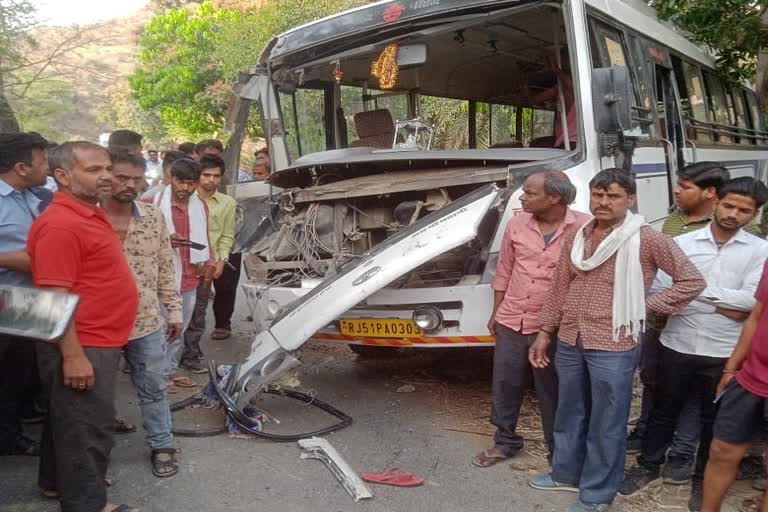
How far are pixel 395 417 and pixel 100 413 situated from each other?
205cm

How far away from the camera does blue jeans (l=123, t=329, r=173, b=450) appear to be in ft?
11.0

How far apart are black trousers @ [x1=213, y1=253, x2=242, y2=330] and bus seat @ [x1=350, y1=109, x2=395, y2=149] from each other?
155cm

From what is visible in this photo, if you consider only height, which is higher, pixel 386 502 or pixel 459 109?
pixel 459 109

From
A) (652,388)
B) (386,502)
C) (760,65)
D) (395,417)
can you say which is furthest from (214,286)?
(760,65)

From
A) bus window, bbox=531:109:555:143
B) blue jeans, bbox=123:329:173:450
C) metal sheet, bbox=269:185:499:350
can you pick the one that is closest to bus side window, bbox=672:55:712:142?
bus window, bbox=531:109:555:143

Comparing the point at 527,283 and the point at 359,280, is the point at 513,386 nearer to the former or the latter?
the point at 527,283

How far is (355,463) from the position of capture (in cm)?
371

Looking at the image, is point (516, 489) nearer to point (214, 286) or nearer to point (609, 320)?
point (609, 320)

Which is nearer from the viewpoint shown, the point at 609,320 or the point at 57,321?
the point at 57,321

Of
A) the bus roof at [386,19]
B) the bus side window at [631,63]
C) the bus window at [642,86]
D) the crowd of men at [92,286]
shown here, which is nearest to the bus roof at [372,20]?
the bus roof at [386,19]

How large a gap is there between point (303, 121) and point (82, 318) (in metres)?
3.55

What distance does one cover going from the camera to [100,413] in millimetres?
2879

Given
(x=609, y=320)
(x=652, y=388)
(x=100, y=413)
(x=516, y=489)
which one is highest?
(x=609, y=320)

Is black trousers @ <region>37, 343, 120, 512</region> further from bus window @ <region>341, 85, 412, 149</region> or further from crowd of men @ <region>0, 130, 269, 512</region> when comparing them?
bus window @ <region>341, 85, 412, 149</region>
